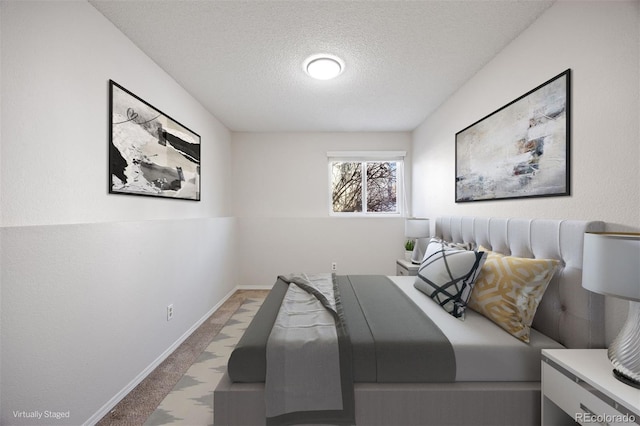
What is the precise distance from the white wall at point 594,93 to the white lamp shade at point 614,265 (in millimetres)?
469

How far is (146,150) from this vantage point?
217 centimetres

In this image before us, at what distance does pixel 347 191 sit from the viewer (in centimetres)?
450

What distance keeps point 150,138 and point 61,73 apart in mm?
741

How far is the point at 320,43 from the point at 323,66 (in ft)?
0.83

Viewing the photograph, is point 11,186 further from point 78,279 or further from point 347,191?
point 347,191

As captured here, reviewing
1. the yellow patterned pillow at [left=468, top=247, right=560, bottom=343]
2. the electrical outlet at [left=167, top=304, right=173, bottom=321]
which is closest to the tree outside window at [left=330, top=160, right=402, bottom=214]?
the electrical outlet at [left=167, top=304, right=173, bottom=321]

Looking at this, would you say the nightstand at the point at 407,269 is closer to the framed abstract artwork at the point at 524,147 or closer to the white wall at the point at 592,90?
the framed abstract artwork at the point at 524,147

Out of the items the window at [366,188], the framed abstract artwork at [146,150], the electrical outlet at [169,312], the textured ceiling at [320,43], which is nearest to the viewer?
the textured ceiling at [320,43]

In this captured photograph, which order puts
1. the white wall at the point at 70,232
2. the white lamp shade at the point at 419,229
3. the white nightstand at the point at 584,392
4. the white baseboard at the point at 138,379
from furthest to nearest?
the white lamp shade at the point at 419,229 → the white baseboard at the point at 138,379 → the white wall at the point at 70,232 → the white nightstand at the point at 584,392

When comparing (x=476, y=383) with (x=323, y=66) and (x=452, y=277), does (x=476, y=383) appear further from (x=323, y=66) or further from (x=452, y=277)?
(x=323, y=66)

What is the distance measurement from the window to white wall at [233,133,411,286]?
0.75 feet

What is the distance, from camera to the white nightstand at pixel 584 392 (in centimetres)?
94

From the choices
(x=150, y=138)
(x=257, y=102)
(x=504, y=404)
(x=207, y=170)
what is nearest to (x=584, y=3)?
(x=504, y=404)

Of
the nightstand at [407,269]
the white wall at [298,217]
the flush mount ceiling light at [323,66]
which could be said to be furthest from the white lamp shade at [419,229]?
the flush mount ceiling light at [323,66]
